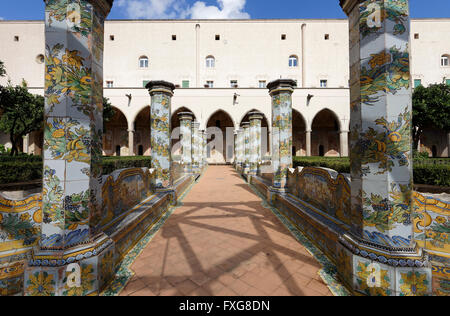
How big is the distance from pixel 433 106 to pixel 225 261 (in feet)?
79.6

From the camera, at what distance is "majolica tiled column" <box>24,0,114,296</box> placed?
1.95 m

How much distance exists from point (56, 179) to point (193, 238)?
2174mm

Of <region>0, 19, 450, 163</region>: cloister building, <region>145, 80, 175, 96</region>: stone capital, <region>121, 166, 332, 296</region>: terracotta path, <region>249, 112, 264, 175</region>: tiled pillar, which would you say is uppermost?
<region>0, 19, 450, 163</region>: cloister building

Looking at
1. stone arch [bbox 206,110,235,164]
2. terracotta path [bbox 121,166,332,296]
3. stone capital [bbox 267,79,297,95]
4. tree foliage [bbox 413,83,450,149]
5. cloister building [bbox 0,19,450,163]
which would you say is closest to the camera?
terracotta path [bbox 121,166,332,296]

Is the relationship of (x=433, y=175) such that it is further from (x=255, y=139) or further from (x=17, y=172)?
(x=17, y=172)

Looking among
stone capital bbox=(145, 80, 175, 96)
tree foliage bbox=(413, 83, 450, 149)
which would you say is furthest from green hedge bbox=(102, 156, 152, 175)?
tree foliage bbox=(413, 83, 450, 149)

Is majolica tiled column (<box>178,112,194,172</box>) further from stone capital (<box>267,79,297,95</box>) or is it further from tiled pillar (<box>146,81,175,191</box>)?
stone capital (<box>267,79,297,95</box>)

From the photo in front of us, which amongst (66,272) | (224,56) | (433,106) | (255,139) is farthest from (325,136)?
(66,272)

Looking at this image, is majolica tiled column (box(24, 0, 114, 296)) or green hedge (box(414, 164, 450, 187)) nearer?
majolica tiled column (box(24, 0, 114, 296))

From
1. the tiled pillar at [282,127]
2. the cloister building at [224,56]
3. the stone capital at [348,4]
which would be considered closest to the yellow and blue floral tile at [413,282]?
the stone capital at [348,4]

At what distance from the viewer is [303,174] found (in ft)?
13.9

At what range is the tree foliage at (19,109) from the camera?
12.3 meters

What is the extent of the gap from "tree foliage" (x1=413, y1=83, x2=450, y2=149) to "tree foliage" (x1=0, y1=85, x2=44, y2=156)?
31.4 metres

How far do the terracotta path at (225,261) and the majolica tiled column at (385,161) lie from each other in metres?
0.64
